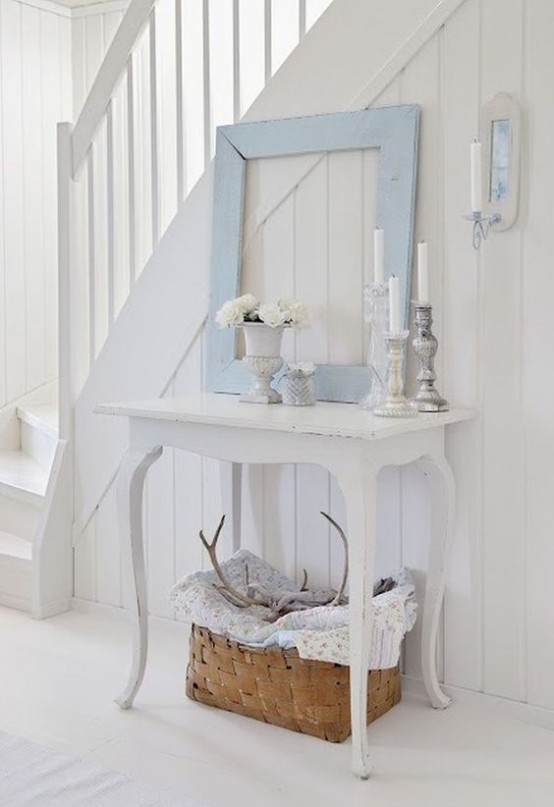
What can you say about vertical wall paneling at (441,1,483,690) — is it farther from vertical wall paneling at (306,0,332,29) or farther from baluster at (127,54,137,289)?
baluster at (127,54,137,289)

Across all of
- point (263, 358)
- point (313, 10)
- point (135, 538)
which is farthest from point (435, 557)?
point (313, 10)

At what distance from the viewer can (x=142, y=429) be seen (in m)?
2.57

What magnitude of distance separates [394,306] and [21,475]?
1975mm

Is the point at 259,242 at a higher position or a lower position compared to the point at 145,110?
lower

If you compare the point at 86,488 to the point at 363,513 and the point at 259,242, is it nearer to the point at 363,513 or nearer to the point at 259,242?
the point at 259,242

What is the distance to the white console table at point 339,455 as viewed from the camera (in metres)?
2.20

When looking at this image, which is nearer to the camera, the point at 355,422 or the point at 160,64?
the point at 355,422

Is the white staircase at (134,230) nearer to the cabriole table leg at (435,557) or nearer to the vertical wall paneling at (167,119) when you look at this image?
the vertical wall paneling at (167,119)

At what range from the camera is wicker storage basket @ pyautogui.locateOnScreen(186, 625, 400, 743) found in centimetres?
240

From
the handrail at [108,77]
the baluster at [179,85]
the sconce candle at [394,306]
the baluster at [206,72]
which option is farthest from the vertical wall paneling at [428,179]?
the handrail at [108,77]

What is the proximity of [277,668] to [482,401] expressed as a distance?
84 cm

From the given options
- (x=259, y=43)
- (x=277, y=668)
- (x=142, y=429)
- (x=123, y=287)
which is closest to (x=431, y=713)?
(x=277, y=668)

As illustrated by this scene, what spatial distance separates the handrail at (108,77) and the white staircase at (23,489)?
3.66ft

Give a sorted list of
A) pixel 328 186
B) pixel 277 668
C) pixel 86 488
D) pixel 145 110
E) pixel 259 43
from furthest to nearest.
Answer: pixel 145 110 → pixel 259 43 → pixel 86 488 → pixel 328 186 → pixel 277 668
